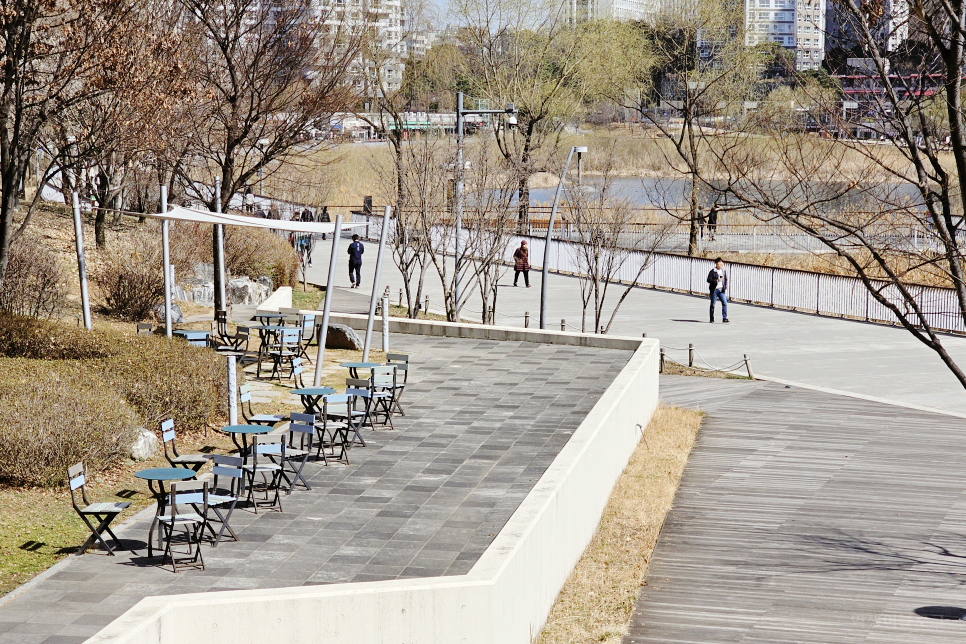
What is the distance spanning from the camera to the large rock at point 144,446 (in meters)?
11.8

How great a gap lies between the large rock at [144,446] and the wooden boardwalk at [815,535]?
17.7ft

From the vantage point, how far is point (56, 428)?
10727 millimetres

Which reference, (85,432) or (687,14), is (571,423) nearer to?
(85,432)

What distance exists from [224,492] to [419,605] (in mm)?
3059

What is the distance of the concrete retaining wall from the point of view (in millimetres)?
6863

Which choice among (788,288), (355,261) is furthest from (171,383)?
(788,288)

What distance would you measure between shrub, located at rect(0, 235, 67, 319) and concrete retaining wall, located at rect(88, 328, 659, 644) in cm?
1278

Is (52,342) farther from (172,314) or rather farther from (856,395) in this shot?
(856,395)

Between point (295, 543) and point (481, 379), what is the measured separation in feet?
25.0

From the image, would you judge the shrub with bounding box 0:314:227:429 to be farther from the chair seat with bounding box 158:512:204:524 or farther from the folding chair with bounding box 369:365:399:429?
the chair seat with bounding box 158:512:204:524

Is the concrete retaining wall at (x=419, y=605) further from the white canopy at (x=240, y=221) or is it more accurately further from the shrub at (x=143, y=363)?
the white canopy at (x=240, y=221)

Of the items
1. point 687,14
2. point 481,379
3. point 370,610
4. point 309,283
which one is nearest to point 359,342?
point 481,379

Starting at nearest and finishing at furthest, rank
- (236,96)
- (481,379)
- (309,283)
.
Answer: (481,379) < (236,96) < (309,283)

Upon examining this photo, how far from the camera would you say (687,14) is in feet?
161
